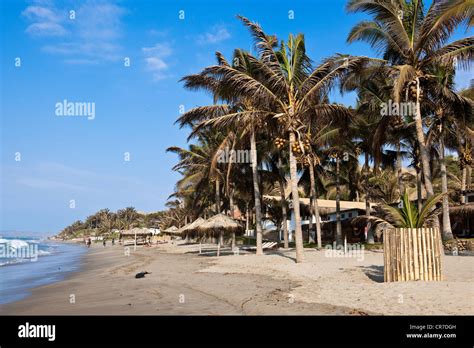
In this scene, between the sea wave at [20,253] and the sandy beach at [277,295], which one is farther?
the sea wave at [20,253]

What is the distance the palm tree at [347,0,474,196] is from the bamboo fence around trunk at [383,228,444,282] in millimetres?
7404

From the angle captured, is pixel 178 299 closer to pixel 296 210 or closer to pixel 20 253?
pixel 296 210

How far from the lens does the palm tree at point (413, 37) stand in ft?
52.8

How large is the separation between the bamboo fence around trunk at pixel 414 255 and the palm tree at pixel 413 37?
740 cm

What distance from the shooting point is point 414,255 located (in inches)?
386

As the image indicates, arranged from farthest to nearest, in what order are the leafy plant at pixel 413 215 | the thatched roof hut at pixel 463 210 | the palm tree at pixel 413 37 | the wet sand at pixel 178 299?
the thatched roof hut at pixel 463 210
the palm tree at pixel 413 37
the leafy plant at pixel 413 215
the wet sand at pixel 178 299

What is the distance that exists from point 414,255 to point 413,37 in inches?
436

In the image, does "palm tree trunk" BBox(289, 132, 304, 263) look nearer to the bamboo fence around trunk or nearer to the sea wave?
Answer: the bamboo fence around trunk

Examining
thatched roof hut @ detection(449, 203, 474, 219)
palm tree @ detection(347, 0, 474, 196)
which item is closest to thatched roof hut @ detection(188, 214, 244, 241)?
palm tree @ detection(347, 0, 474, 196)

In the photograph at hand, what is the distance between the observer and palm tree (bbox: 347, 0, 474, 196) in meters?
16.1

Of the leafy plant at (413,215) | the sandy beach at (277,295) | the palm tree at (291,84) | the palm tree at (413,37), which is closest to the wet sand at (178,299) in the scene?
the sandy beach at (277,295)
